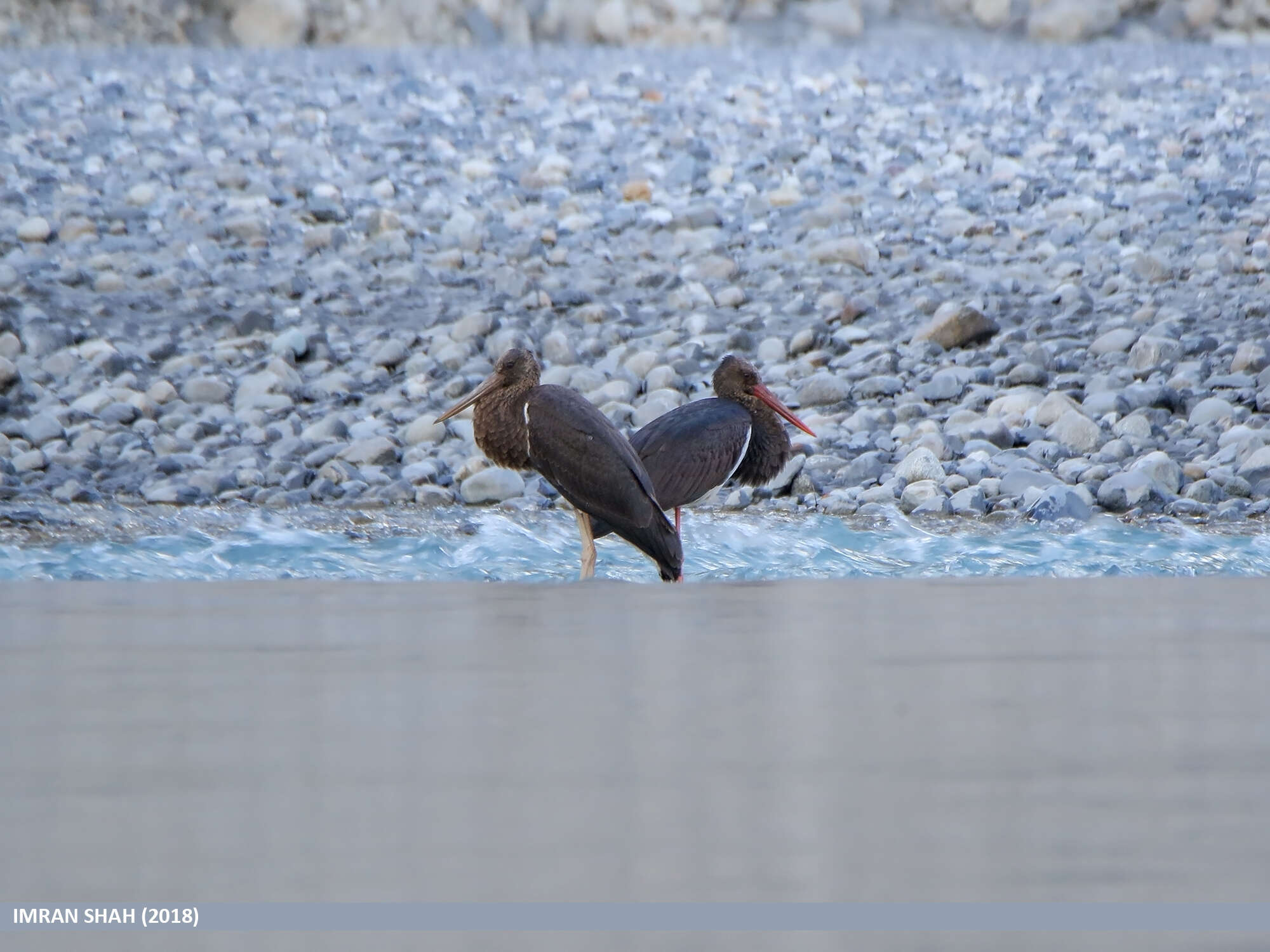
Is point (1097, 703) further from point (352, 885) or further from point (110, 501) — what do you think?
point (110, 501)

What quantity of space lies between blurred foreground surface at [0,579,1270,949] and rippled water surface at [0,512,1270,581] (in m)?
1.42

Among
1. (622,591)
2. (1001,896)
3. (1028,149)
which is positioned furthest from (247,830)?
(1028,149)

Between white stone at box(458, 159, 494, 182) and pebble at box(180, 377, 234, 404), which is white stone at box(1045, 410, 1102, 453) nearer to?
pebble at box(180, 377, 234, 404)

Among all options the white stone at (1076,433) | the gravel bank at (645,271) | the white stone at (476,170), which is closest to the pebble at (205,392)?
the gravel bank at (645,271)

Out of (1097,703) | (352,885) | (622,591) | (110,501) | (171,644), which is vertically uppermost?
(352,885)

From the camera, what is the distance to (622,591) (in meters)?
4.90

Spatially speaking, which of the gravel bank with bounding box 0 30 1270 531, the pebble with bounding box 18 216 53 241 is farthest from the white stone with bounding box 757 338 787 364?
the pebble with bounding box 18 216 53 241

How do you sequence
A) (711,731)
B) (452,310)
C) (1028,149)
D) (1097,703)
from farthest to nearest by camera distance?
(1028,149) → (452,310) → (1097,703) → (711,731)

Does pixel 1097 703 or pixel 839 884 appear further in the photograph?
pixel 1097 703

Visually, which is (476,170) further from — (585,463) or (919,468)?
(585,463)

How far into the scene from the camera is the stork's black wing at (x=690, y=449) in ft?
18.6

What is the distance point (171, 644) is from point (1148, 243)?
6.71 m

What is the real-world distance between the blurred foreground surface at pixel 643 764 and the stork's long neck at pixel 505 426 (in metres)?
1.80

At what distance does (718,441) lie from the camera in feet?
19.2
